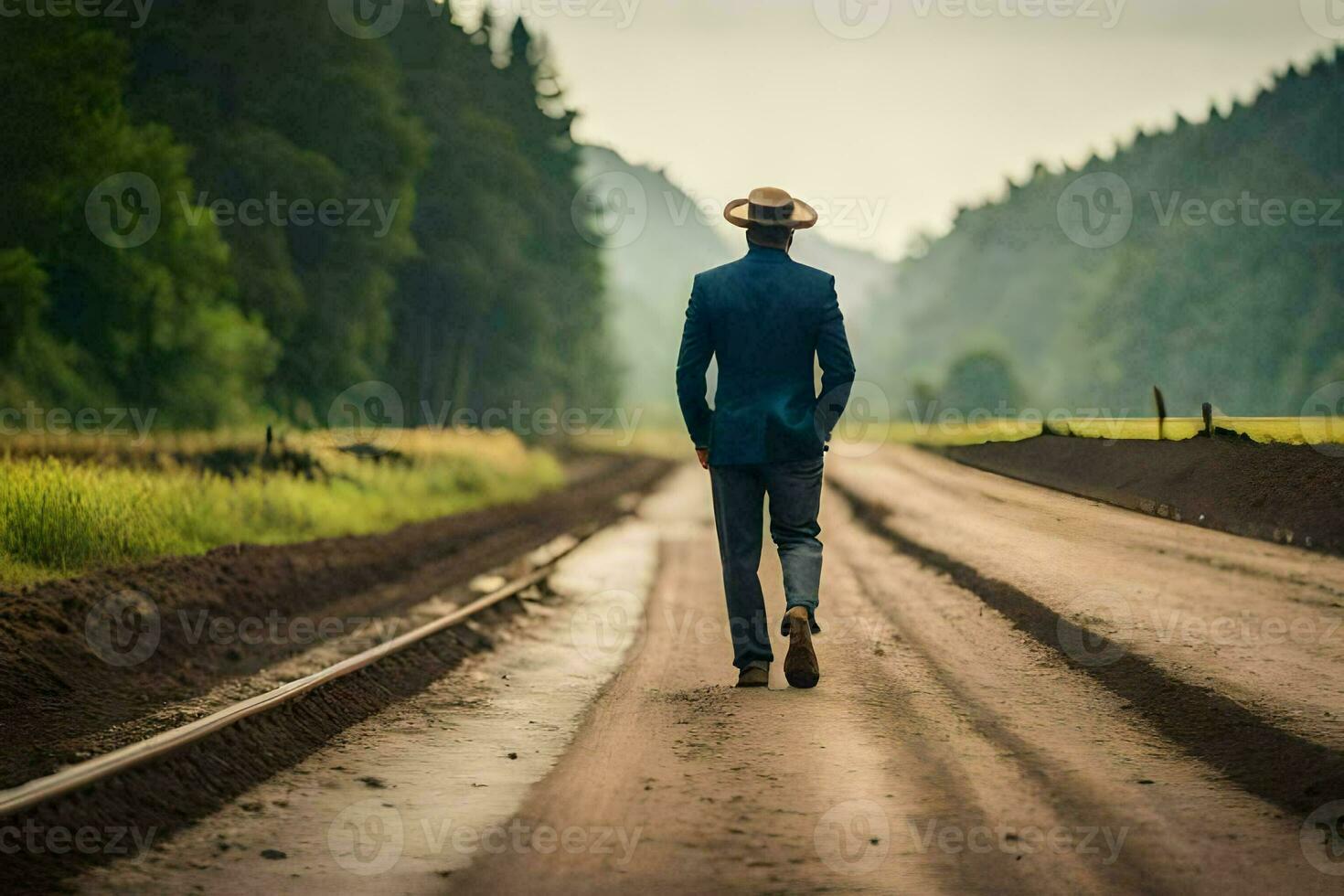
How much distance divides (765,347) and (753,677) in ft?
5.75

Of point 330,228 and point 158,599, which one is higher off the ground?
point 330,228

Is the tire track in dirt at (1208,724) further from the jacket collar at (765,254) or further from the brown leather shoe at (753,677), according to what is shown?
the jacket collar at (765,254)

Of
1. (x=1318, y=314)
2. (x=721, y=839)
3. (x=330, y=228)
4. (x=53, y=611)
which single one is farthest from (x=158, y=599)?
(x=330, y=228)

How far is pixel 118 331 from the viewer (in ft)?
103

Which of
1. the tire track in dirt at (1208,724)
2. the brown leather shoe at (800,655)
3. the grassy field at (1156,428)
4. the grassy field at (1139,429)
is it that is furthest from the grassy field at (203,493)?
the tire track in dirt at (1208,724)

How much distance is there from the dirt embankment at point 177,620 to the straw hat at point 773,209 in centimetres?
415

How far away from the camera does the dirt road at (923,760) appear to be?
3955 millimetres

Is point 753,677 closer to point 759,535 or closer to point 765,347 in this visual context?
point 759,535

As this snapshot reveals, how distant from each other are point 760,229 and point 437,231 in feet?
157

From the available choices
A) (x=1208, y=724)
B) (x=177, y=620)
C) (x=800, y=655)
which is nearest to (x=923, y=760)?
(x=1208, y=724)

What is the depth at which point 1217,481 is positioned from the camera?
5359 mm

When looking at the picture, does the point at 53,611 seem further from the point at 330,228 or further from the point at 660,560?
the point at 330,228

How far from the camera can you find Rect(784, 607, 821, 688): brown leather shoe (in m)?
6.42

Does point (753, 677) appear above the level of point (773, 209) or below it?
below
